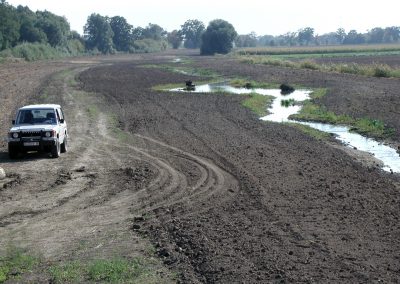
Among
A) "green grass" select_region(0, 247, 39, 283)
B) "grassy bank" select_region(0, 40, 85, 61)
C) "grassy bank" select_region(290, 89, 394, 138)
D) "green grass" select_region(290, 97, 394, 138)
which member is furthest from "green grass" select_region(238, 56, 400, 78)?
"green grass" select_region(0, 247, 39, 283)

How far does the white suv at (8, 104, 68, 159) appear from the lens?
2144 cm

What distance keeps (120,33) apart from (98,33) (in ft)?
55.9

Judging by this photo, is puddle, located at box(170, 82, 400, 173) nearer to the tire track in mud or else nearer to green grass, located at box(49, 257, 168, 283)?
the tire track in mud

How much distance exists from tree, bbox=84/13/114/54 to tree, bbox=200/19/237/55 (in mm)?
29311

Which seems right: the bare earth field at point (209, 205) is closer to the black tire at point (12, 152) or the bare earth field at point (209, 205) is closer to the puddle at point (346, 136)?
Answer: the black tire at point (12, 152)

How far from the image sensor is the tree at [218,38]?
163m

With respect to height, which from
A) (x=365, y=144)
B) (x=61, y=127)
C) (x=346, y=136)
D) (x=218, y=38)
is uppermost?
(x=61, y=127)

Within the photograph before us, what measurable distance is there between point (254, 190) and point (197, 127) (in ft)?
44.6

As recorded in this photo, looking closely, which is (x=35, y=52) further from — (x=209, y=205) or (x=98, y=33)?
(x=209, y=205)

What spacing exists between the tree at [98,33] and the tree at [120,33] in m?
13.3

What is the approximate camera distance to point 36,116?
23250mm

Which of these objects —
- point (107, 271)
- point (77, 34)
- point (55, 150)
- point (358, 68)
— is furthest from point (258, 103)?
point (77, 34)

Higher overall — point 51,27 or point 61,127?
point 61,127

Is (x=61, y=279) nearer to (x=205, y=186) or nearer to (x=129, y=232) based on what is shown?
(x=129, y=232)
